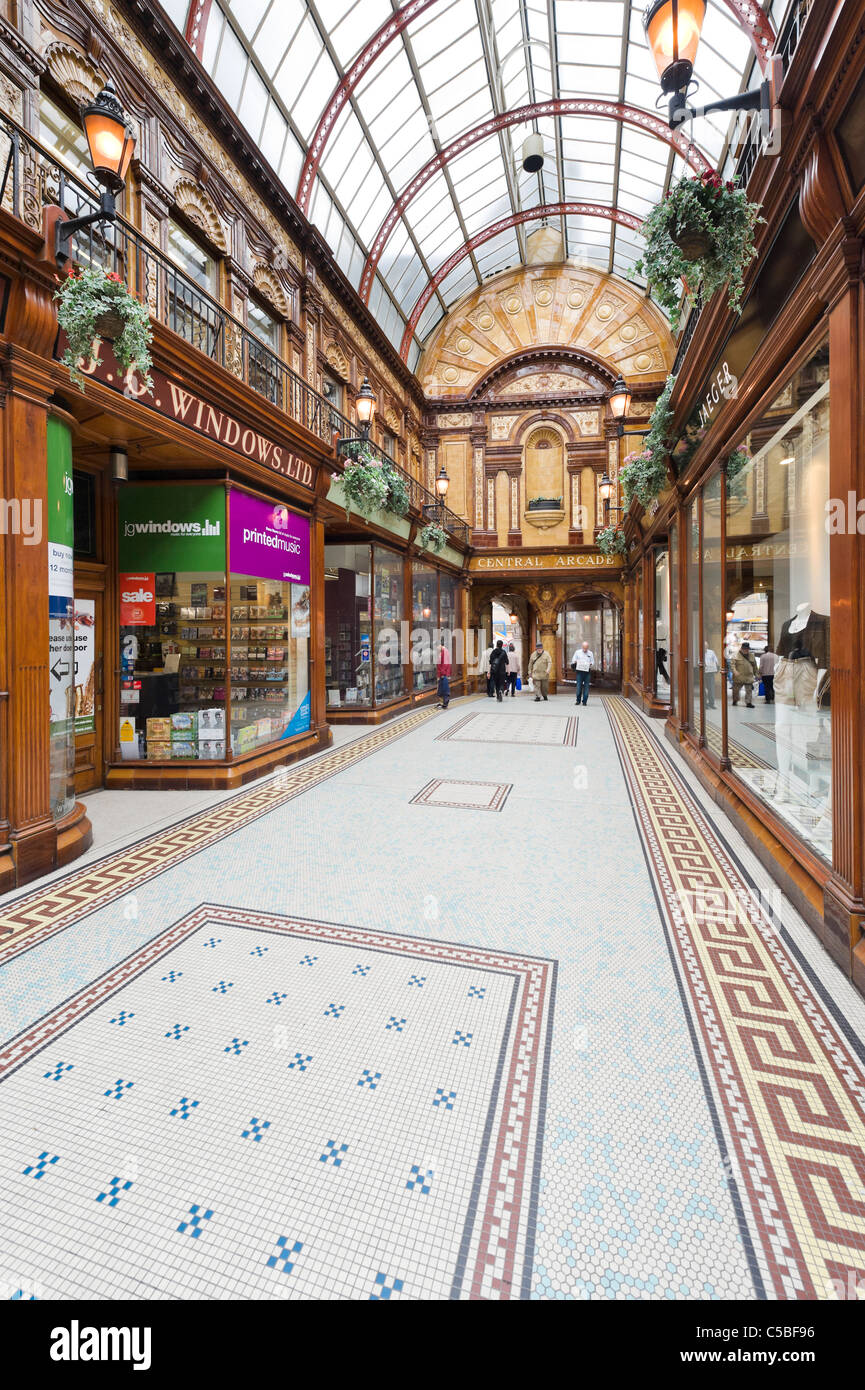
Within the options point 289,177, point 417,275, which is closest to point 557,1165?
point 289,177

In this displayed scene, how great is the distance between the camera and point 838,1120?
6.79 feet

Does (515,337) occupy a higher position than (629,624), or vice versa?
(515,337)

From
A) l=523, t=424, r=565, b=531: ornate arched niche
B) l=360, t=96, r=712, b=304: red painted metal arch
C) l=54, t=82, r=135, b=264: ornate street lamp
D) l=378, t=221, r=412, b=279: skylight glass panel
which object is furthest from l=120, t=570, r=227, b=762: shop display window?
l=523, t=424, r=565, b=531: ornate arched niche

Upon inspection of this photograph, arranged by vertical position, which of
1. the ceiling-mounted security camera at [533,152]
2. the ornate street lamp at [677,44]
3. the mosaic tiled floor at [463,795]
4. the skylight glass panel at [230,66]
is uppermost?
the ceiling-mounted security camera at [533,152]

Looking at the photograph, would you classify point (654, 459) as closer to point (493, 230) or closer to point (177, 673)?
point (177, 673)

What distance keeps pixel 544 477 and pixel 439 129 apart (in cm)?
948

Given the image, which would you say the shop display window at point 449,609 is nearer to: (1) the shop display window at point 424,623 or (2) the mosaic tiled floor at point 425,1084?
(1) the shop display window at point 424,623

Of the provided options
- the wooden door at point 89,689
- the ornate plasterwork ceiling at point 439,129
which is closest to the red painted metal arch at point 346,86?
the ornate plasterwork ceiling at point 439,129

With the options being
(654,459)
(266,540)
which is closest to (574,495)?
(654,459)

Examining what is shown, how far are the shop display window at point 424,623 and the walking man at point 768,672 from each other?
1023 cm

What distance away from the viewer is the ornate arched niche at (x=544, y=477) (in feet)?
Answer: 66.7

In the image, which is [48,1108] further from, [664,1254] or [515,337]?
[515,337]

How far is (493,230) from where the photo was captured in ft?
59.2
